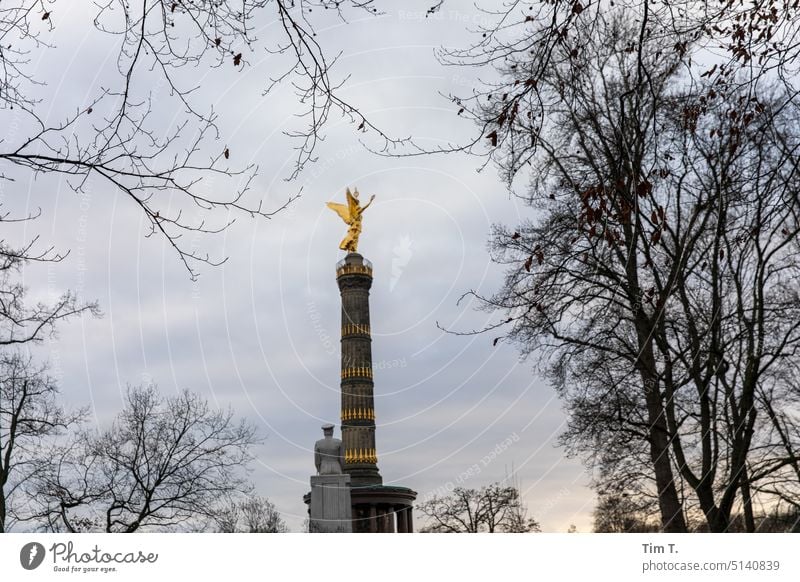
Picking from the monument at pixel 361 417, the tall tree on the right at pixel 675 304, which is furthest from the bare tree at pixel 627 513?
the monument at pixel 361 417

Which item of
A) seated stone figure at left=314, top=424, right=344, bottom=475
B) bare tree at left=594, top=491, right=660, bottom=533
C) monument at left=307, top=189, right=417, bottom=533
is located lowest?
bare tree at left=594, top=491, right=660, bottom=533

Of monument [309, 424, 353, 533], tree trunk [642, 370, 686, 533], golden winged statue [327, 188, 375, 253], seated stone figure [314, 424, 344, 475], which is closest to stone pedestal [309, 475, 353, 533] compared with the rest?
monument [309, 424, 353, 533]

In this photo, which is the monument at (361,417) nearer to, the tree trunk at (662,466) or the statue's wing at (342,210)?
the statue's wing at (342,210)

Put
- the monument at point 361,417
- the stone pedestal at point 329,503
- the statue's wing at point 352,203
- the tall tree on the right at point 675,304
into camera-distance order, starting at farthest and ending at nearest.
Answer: the statue's wing at point 352,203, the monument at point 361,417, the stone pedestal at point 329,503, the tall tree on the right at point 675,304

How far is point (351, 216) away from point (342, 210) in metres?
0.56

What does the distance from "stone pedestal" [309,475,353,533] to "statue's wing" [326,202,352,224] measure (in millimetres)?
22167

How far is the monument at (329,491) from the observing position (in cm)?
2144

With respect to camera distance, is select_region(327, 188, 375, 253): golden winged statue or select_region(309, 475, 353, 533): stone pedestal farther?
select_region(327, 188, 375, 253): golden winged statue

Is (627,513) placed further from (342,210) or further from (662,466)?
(342,210)

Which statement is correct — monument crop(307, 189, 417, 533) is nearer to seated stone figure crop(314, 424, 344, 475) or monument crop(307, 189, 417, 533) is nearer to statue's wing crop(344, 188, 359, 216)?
statue's wing crop(344, 188, 359, 216)

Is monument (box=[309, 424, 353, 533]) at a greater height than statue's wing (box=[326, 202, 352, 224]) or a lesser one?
lesser

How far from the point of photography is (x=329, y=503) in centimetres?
2158

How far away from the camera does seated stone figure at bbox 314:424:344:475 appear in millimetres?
21641
